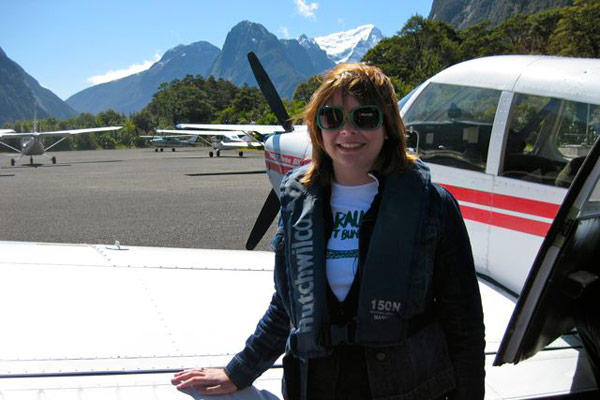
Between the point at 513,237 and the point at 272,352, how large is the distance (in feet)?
6.63

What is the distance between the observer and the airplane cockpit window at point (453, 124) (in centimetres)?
376

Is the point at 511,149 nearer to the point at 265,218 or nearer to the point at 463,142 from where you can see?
the point at 463,142

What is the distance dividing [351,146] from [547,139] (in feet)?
7.65

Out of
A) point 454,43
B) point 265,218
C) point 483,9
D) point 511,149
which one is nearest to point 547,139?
point 511,149

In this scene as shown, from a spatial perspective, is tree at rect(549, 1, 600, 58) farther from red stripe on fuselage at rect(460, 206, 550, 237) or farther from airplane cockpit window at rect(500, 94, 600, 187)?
red stripe on fuselage at rect(460, 206, 550, 237)

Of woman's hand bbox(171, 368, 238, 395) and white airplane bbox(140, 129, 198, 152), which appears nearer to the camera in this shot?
woman's hand bbox(171, 368, 238, 395)

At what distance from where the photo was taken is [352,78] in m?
1.74

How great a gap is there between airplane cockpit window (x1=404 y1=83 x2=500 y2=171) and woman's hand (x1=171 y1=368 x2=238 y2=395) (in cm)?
218

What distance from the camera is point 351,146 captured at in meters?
1.80

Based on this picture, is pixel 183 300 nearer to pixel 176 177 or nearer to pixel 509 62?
pixel 509 62

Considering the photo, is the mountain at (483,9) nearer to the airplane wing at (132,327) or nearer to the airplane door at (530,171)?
the airplane door at (530,171)

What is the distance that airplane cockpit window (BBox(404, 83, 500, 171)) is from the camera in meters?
3.76

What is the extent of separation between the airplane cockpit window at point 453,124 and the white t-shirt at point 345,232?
1951mm

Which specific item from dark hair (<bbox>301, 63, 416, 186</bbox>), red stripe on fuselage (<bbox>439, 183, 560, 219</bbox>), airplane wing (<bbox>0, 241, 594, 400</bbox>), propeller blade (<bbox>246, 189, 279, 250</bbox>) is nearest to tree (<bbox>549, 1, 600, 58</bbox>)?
propeller blade (<bbox>246, 189, 279, 250</bbox>)
